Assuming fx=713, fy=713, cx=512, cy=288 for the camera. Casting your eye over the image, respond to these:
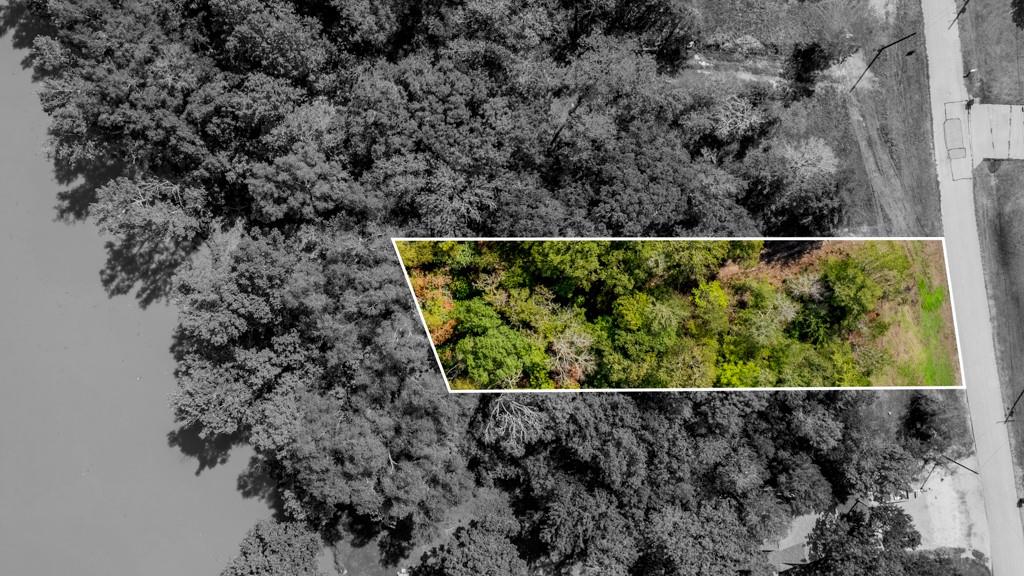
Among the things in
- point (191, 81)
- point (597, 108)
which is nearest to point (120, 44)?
point (191, 81)

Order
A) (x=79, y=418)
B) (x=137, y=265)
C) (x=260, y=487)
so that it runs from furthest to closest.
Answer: (x=137, y=265) → (x=260, y=487) → (x=79, y=418)

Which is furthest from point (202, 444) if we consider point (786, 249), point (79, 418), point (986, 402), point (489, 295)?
point (986, 402)

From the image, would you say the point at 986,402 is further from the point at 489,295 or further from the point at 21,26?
the point at 21,26

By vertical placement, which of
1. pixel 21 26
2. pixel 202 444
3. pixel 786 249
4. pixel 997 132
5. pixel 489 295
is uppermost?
pixel 21 26

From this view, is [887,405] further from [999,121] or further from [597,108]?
[597,108]

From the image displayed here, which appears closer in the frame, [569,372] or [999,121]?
[569,372]

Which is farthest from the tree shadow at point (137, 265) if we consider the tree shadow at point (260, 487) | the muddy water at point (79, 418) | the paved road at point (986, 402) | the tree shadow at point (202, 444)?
the paved road at point (986, 402)
